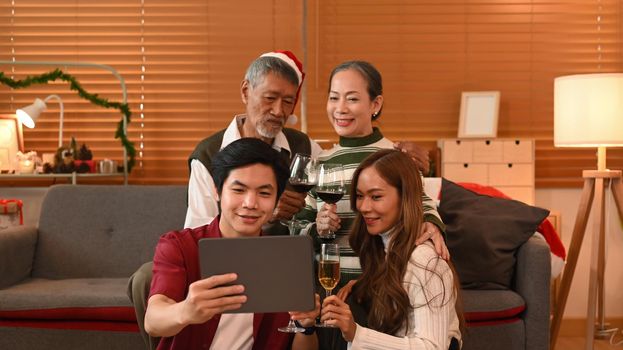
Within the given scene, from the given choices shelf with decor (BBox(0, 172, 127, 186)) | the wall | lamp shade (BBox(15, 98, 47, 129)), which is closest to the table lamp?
lamp shade (BBox(15, 98, 47, 129))

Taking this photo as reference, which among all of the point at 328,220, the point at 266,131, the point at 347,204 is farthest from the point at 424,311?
the point at 266,131

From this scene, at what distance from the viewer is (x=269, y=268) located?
1.49 metres

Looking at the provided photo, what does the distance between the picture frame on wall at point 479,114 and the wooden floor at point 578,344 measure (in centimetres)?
120

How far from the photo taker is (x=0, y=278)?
316cm

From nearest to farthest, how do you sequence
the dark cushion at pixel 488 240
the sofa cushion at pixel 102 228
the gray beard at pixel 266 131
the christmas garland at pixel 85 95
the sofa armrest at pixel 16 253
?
the gray beard at pixel 266 131 < the dark cushion at pixel 488 240 < the sofa armrest at pixel 16 253 < the sofa cushion at pixel 102 228 < the christmas garland at pixel 85 95

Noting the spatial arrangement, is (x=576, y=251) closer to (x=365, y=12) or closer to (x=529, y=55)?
(x=529, y=55)

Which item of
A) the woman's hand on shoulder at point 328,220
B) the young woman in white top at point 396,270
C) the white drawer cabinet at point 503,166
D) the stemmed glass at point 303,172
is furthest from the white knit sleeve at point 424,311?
the white drawer cabinet at point 503,166

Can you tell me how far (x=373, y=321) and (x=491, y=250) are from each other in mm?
1305

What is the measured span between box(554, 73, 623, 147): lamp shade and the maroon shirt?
2286 millimetres

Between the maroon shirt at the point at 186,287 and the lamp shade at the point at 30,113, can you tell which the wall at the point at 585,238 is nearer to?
the lamp shade at the point at 30,113

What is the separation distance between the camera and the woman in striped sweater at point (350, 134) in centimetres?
218

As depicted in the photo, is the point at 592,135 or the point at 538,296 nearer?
the point at 538,296

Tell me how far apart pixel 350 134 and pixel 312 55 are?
7.79 ft

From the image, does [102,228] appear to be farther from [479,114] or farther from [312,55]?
[479,114]
